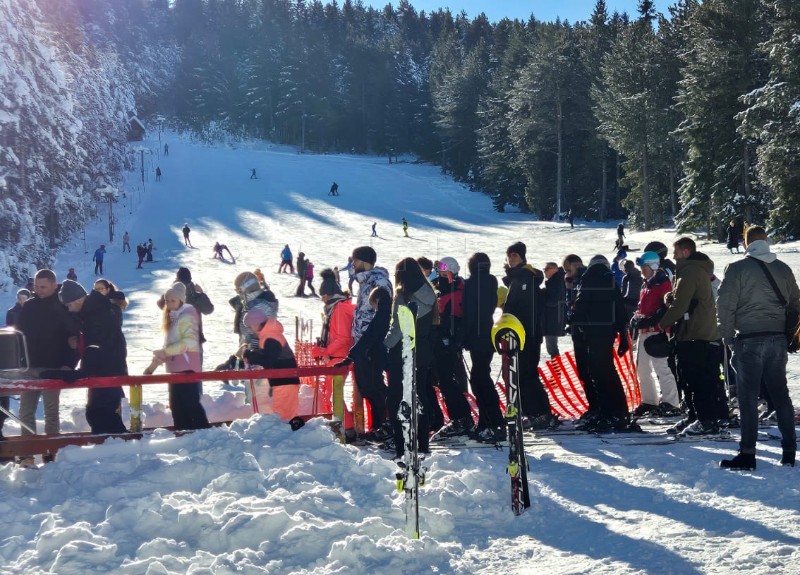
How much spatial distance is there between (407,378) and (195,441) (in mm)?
1939

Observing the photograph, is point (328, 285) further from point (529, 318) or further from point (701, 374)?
point (701, 374)

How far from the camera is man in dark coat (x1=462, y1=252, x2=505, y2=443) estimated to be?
7.45m

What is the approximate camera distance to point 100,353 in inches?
286

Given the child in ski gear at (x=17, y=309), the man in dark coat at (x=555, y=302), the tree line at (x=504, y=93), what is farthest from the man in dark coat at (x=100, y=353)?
the tree line at (x=504, y=93)

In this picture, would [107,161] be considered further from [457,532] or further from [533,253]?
[457,532]

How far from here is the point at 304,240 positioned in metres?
43.4

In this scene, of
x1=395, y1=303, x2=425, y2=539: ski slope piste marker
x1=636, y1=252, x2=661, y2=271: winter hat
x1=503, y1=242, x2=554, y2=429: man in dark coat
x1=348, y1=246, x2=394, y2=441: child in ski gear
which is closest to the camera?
x1=395, y1=303, x2=425, y2=539: ski slope piste marker

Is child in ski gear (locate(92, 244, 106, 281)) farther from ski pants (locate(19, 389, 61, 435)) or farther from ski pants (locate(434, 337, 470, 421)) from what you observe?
ski pants (locate(434, 337, 470, 421))

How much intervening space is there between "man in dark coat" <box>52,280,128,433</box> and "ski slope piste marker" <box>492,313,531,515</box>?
11.7ft

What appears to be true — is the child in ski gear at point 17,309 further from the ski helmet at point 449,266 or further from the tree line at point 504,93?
the tree line at point 504,93

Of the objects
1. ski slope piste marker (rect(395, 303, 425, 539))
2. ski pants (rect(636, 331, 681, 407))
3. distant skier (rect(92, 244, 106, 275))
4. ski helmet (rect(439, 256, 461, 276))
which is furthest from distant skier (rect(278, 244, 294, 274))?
ski slope piste marker (rect(395, 303, 425, 539))

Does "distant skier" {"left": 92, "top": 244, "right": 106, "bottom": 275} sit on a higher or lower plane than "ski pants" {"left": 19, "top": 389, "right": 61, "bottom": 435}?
higher

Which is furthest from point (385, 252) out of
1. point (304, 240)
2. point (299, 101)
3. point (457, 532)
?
point (299, 101)

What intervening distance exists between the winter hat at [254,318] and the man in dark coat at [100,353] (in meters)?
1.16
